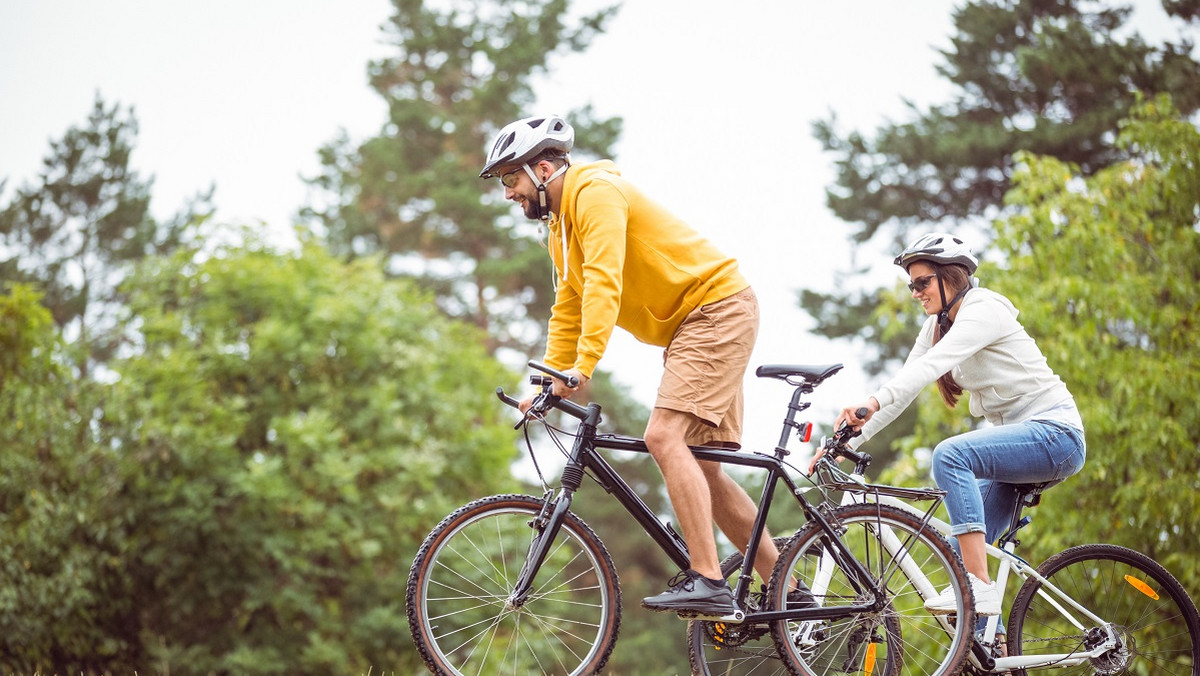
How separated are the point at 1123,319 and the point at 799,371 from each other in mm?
7699

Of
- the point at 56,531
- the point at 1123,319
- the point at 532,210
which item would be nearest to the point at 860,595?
the point at 532,210

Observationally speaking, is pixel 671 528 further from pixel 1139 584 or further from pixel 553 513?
pixel 1139 584

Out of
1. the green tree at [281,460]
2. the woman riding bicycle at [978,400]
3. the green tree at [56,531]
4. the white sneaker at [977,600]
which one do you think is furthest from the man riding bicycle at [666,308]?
the green tree at [56,531]

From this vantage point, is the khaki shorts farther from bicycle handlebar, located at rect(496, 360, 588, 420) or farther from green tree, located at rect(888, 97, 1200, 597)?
green tree, located at rect(888, 97, 1200, 597)

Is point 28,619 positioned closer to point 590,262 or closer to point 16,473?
point 16,473

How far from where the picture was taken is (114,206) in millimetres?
27266

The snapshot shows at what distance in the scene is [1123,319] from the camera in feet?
34.0

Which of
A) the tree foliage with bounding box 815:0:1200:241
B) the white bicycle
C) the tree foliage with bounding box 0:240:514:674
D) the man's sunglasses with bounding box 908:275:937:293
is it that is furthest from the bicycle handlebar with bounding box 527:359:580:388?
the tree foliage with bounding box 815:0:1200:241


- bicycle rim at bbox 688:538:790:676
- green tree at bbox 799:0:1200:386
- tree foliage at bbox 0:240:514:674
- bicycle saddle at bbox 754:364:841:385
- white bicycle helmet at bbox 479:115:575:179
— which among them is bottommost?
bicycle rim at bbox 688:538:790:676

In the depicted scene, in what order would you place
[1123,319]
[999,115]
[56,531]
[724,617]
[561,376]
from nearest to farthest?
1. [561,376]
2. [724,617]
3. [1123,319]
4. [56,531]
5. [999,115]

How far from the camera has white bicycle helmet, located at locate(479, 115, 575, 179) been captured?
394 cm

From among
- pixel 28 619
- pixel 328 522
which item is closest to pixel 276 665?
pixel 328 522

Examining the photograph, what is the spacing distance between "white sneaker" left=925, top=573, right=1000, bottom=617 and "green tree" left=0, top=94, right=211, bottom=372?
82.2 feet

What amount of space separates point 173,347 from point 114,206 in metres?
12.9
